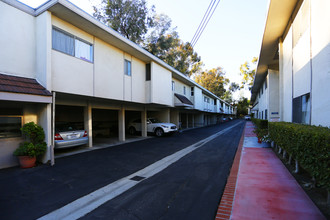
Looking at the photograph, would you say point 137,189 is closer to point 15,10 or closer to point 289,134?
point 289,134

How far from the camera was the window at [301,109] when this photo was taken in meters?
5.87

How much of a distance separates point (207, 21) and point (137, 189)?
29.5ft

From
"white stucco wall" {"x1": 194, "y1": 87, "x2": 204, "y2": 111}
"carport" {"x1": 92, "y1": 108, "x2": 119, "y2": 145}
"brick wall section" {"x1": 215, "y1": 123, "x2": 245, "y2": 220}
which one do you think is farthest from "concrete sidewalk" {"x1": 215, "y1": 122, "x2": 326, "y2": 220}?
"white stucco wall" {"x1": 194, "y1": 87, "x2": 204, "y2": 111}

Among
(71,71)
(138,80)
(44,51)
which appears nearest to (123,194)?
(71,71)

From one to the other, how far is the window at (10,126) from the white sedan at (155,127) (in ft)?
28.7

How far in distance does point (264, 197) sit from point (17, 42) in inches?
351

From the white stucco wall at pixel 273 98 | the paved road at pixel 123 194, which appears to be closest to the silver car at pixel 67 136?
the paved road at pixel 123 194

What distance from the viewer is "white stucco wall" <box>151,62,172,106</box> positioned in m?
11.5

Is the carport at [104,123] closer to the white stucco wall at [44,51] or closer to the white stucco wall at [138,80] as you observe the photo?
the white stucco wall at [138,80]

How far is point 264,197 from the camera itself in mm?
3465

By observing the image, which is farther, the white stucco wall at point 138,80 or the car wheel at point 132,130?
the car wheel at point 132,130

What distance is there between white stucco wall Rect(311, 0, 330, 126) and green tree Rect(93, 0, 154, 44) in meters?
19.4

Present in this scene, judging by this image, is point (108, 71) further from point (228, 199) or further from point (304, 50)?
point (304, 50)

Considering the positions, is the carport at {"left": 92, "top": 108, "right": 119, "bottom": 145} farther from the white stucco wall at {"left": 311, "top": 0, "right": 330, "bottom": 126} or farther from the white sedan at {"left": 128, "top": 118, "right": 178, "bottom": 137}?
the white stucco wall at {"left": 311, "top": 0, "right": 330, "bottom": 126}
